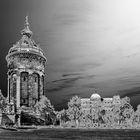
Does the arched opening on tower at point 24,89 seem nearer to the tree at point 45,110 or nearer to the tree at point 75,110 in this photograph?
the tree at point 45,110

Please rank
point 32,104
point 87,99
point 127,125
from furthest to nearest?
point 87,99 < point 32,104 < point 127,125

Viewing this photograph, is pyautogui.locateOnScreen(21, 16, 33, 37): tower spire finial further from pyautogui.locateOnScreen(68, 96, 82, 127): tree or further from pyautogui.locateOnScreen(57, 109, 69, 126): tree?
pyautogui.locateOnScreen(57, 109, 69, 126): tree

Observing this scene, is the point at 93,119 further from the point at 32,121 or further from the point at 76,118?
the point at 32,121

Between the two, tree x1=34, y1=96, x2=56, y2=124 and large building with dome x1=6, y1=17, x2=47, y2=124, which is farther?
large building with dome x1=6, y1=17, x2=47, y2=124

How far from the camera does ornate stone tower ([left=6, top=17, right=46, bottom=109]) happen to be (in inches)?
3329

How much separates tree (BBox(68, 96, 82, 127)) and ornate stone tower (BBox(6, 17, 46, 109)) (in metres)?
10.8

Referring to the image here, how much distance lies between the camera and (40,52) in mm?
91125

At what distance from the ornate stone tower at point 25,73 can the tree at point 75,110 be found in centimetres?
1083

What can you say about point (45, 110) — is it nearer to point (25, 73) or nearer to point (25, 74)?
point (25, 74)

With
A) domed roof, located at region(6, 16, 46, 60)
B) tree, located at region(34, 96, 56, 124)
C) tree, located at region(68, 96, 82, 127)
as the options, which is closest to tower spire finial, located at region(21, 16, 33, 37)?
domed roof, located at region(6, 16, 46, 60)

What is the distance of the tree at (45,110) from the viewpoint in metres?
79.8

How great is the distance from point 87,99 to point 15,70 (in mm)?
95768

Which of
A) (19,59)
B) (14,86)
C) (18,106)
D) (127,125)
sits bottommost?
(127,125)

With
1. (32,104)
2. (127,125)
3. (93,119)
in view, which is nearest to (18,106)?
(32,104)
